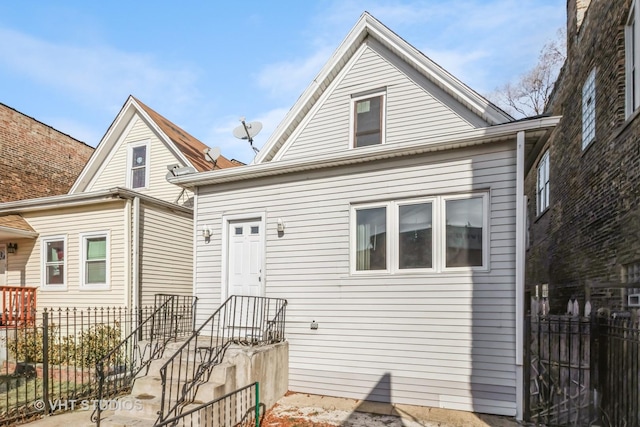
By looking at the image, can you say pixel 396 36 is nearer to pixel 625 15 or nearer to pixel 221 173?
pixel 625 15

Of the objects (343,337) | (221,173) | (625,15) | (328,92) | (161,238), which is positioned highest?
(625,15)

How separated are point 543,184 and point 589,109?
17.3ft

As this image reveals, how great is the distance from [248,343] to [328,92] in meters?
5.44

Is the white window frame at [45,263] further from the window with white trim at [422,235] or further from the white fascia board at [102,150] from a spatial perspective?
the window with white trim at [422,235]

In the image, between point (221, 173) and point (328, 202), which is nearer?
point (328, 202)

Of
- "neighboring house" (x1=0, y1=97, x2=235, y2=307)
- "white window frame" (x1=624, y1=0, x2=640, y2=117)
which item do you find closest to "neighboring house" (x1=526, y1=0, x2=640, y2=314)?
"white window frame" (x1=624, y1=0, x2=640, y2=117)

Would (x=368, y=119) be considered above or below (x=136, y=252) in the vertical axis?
above

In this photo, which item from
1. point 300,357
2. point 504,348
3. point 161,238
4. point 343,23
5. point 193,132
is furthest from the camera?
point 193,132

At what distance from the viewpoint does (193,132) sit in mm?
16359

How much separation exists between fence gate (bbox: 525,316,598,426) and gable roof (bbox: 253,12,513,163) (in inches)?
146

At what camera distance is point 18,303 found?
31.3ft

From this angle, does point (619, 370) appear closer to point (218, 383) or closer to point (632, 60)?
point (632, 60)

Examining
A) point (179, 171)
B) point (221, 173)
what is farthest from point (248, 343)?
point (179, 171)

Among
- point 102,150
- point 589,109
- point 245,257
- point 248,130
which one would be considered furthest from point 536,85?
point 102,150
